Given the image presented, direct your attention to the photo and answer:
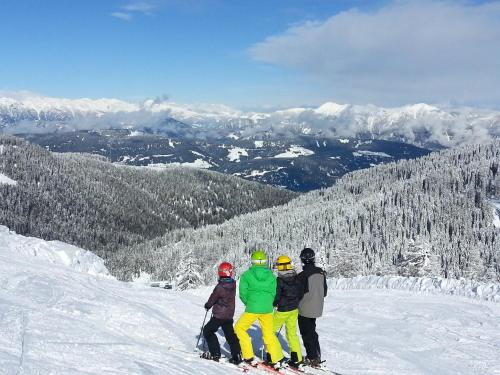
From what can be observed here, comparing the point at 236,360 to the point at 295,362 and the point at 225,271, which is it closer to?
the point at 295,362

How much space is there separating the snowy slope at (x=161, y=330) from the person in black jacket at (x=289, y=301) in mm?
2226

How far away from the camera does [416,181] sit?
195500 mm

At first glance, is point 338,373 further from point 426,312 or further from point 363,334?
point 426,312

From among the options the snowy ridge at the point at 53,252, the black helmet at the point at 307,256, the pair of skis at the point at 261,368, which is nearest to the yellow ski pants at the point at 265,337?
the pair of skis at the point at 261,368

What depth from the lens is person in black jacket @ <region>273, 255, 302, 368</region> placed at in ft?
41.5

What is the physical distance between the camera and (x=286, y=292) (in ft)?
41.7

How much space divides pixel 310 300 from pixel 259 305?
186cm

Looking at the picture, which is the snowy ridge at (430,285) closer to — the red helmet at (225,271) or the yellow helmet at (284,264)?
the yellow helmet at (284,264)

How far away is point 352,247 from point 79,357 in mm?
63723

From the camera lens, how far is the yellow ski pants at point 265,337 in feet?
40.1

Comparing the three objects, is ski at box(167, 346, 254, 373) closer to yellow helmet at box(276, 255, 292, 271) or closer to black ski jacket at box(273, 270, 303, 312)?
black ski jacket at box(273, 270, 303, 312)

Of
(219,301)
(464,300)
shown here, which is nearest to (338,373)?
(219,301)

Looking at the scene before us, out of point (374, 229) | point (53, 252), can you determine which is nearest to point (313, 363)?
point (53, 252)

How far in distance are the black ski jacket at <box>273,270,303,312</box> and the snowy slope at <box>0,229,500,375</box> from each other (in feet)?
8.08
